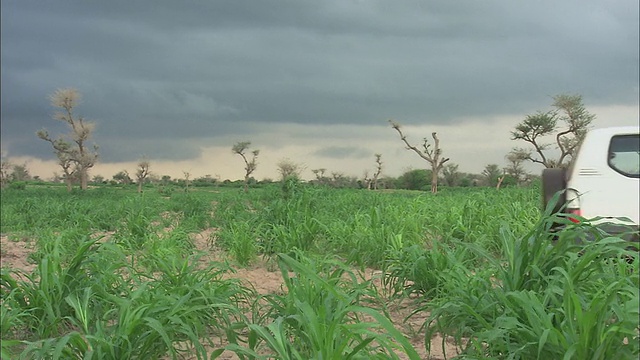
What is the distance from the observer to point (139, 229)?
816cm

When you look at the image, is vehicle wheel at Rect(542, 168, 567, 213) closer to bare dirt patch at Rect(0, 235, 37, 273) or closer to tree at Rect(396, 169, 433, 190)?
Result: bare dirt patch at Rect(0, 235, 37, 273)

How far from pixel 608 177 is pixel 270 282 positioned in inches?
136

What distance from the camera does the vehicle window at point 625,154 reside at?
521cm

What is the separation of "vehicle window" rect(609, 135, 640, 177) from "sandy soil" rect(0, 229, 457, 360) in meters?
2.52

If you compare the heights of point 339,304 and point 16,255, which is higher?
point 339,304

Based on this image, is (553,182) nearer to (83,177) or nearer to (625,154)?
(625,154)

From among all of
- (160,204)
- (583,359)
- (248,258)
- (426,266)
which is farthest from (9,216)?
(583,359)

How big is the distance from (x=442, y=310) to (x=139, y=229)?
613 cm

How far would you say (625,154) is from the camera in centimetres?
526

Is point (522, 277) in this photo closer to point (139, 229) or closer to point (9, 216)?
point (139, 229)

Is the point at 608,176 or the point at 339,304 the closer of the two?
the point at 339,304

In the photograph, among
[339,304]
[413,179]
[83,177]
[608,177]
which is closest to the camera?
[339,304]

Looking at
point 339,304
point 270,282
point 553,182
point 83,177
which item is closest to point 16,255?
point 270,282

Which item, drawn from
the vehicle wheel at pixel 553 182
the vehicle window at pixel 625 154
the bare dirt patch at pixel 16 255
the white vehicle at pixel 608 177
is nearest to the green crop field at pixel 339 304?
the vehicle wheel at pixel 553 182
